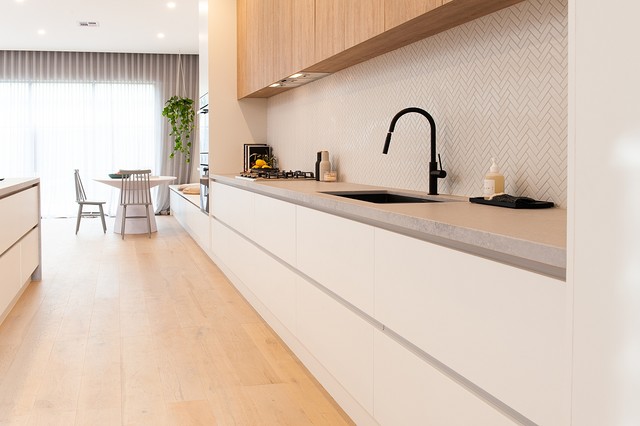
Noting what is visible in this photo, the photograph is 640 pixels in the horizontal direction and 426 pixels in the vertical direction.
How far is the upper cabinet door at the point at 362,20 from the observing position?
2.82 meters

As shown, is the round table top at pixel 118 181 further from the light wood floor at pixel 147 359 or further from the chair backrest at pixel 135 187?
the light wood floor at pixel 147 359

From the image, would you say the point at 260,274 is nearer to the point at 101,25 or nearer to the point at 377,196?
the point at 377,196

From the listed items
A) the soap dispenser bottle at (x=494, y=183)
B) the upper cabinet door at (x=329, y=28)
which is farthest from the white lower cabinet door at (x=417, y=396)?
the upper cabinet door at (x=329, y=28)

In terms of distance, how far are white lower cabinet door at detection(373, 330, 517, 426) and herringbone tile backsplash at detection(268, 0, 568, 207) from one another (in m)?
0.75

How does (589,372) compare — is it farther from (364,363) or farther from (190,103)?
(190,103)

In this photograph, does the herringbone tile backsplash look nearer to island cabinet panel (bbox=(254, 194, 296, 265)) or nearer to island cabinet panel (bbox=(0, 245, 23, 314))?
island cabinet panel (bbox=(254, 194, 296, 265))

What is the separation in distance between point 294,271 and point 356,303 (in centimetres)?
93

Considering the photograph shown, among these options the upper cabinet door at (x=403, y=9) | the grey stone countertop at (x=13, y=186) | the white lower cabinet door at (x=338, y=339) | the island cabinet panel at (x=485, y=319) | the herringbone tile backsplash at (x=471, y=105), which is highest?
the upper cabinet door at (x=403, y=9)

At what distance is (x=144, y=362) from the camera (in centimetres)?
323

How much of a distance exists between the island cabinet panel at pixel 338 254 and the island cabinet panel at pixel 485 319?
0.63 feet

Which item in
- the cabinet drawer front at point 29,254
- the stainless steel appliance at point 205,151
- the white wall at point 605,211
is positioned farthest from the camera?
the stainless steel appliance at point 205,151

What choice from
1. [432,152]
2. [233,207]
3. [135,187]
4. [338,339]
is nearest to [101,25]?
[135,187]

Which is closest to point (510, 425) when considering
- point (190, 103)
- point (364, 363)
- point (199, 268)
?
point (364, 363)

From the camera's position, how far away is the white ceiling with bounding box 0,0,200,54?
7.49 meters
